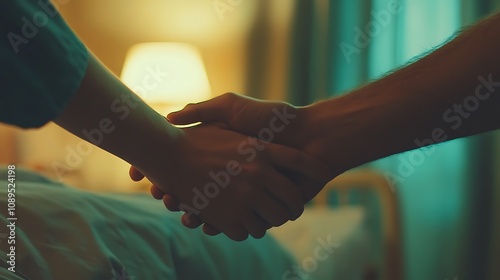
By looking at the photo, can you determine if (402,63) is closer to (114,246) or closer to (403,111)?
(403,111)

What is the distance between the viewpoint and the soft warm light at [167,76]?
2312mm

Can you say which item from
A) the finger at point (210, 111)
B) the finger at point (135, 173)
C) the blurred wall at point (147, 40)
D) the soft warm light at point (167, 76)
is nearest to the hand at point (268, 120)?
the finger at point (210, 111)

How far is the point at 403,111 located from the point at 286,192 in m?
0.25

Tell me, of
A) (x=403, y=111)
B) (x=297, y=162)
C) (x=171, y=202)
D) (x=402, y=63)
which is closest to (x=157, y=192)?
(x=171, y=202)

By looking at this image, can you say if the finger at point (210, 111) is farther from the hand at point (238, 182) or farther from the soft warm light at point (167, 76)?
the soft warm light at point (167, 76)

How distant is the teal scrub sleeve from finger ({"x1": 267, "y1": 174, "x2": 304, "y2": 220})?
51 cm

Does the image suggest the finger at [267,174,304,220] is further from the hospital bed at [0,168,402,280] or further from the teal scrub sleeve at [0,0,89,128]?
the teal scrub sleeve at [0,0,89,128]

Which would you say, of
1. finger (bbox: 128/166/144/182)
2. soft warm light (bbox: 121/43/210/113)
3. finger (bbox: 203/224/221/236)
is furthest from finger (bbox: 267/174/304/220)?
soft warm light (bbox: 121/43/210/113)

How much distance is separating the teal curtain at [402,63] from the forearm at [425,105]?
1.00 m

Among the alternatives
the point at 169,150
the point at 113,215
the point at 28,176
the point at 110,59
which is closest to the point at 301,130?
the point at 169,150

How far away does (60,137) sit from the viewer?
2.71m

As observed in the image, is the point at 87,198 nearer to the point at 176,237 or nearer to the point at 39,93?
the point at 176,237

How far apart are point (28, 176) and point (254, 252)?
0.44m

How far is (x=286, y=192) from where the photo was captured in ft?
3.43
